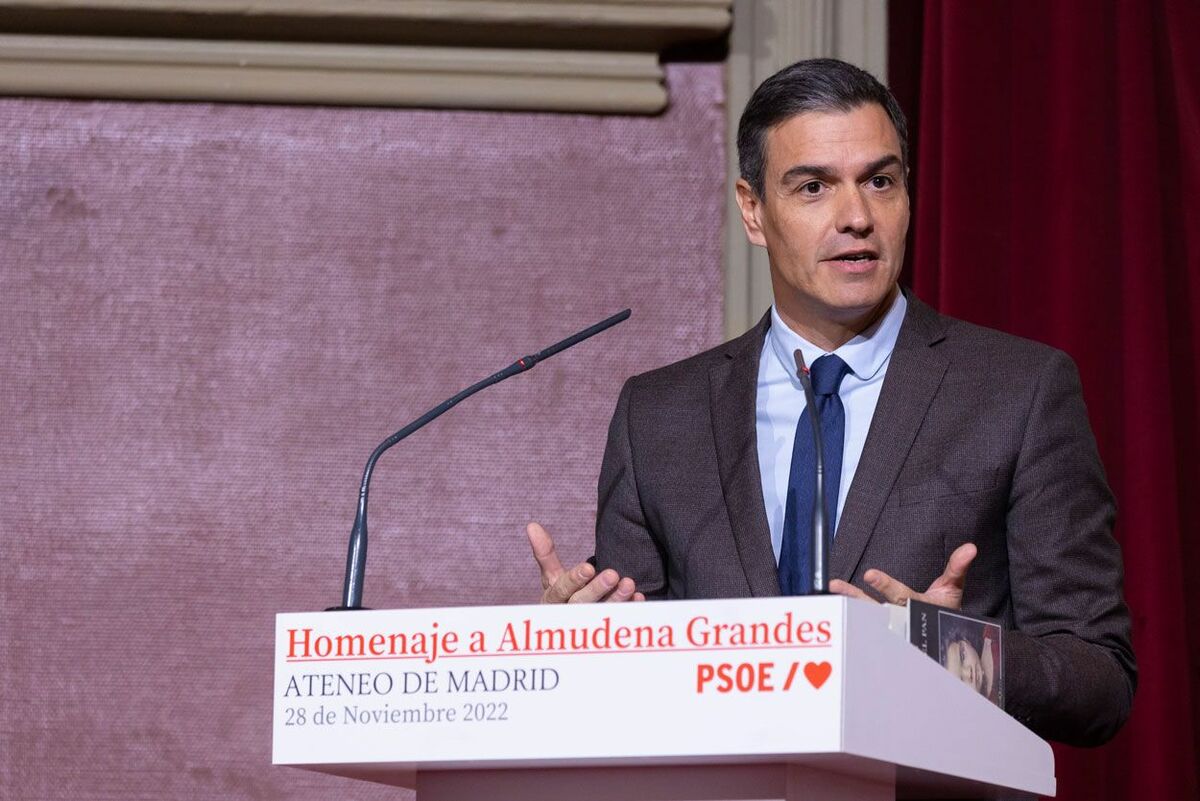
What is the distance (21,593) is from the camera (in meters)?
2.99

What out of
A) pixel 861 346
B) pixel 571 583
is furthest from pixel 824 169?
pixel 571 583

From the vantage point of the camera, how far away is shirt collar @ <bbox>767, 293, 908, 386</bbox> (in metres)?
2.07

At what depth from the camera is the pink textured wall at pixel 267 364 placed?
297 centimetres

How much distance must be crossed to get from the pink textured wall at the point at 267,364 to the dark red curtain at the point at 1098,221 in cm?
46

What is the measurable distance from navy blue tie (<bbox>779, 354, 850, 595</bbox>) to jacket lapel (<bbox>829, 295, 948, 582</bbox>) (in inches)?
1.4

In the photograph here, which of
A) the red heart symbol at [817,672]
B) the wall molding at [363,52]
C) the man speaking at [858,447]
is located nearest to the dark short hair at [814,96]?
the man speaking at [858,447]

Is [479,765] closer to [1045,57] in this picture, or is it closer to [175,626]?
[175,626]

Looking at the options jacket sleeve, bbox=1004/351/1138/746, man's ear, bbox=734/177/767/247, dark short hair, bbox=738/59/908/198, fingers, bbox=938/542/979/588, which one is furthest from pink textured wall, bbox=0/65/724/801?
fingers, bbox=938/542/979/588

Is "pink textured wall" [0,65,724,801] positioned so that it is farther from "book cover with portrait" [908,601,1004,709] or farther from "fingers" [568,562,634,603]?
"book cover with portrait" [908,601,1004,709]

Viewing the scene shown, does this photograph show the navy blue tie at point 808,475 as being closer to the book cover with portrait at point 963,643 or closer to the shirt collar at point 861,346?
the shirt collar at point 861,346

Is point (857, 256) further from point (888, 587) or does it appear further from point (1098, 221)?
point (1098, 221)

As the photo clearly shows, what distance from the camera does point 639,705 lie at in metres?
1.27

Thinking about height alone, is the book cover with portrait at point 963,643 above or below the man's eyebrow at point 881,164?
below

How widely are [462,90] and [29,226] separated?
32.7 inches
